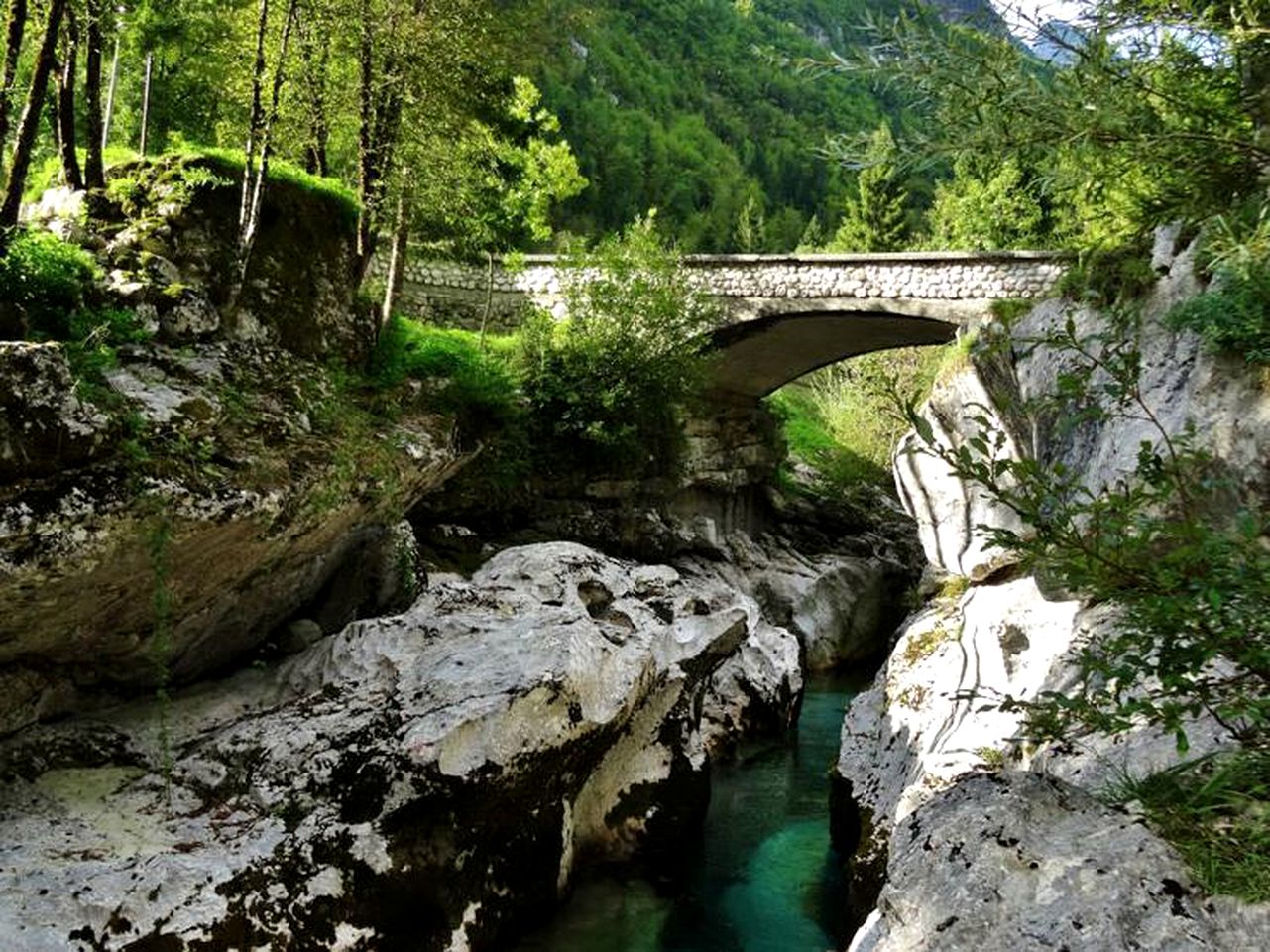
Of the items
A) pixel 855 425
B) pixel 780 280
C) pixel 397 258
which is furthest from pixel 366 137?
pixel 855 425

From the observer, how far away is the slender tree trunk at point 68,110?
9164mm

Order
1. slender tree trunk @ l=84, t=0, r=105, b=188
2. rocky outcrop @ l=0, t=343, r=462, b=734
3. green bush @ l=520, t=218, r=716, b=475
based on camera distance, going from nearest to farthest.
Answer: rocky outcrop @ l=0, t=343, r=462, b=734, slender tree trunk @ l=84, t=0, r=105, b=188, green bush @ l=520, t=218, r=716, b=475

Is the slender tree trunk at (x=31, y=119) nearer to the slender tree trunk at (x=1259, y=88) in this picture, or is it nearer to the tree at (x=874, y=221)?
the slender tree trunk at (x=1259, y=88)

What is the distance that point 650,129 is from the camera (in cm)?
7769

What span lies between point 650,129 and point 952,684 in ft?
243

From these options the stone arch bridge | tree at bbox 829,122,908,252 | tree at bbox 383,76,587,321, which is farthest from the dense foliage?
the stone arch bridge

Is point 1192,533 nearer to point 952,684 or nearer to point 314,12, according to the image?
point 952,684

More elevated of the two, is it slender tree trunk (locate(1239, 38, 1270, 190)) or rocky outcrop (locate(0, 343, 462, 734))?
slender tree trunk (locate(1239, 38, 1270, 190))

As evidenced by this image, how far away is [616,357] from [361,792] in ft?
41.2

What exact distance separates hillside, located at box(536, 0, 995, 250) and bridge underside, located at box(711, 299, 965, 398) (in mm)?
35058

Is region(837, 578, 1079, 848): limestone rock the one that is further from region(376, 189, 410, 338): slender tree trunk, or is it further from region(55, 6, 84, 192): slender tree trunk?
region(55, 6, 84, 192): slender tree trunk

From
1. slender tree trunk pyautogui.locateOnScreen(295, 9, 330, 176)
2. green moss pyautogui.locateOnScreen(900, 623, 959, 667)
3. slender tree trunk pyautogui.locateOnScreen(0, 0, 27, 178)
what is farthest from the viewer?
green moss pyautogui.locateOnScreen(900, 623, 959, 667)

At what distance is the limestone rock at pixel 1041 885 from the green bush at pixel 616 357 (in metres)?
14.3

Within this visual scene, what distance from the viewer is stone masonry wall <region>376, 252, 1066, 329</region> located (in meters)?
18.5
